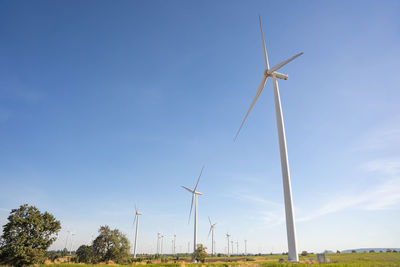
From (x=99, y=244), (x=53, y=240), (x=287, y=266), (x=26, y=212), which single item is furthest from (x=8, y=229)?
(x=287, y=266)

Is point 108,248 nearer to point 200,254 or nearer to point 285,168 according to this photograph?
point 200,254

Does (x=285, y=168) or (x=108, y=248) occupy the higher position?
(x=285, y=168)

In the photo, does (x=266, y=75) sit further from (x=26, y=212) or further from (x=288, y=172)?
(x=26, y=212)

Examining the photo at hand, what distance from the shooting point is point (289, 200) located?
2788cm

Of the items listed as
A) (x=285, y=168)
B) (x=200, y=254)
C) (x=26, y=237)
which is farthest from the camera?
(x=200, y=254)

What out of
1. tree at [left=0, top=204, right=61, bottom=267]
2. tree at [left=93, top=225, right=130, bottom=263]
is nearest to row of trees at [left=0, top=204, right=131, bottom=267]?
tree at [left=0, top=204, right=61, bottom=267]

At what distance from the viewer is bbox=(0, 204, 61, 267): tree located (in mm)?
38297

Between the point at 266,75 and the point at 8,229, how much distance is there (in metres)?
50.1

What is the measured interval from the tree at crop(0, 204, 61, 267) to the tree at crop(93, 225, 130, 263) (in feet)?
52.6

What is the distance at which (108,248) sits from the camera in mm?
57531

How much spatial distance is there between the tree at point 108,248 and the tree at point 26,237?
1602 centimetres

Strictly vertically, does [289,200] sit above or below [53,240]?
above

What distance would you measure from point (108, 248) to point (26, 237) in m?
21.6

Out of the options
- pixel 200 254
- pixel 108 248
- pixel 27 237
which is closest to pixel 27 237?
pixel 27 237
